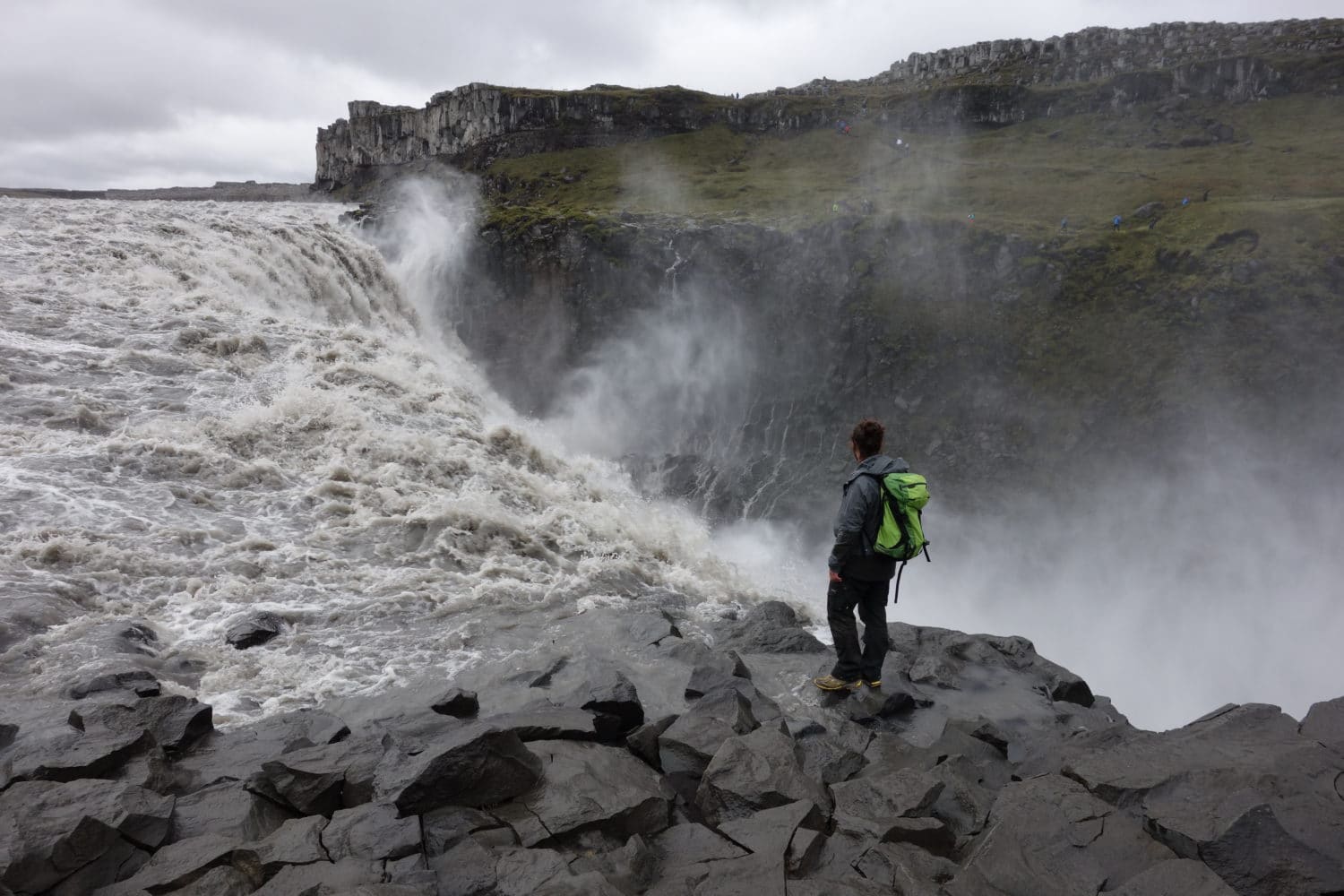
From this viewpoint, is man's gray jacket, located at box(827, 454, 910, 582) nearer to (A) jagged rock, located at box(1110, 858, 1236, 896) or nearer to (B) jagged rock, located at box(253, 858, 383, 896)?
(A) jagged rock, located at box(1110, 858, 1236, 896)

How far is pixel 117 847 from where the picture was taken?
444 centimetres

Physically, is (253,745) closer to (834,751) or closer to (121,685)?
(121,685)

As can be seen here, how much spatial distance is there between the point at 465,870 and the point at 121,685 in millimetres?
5101

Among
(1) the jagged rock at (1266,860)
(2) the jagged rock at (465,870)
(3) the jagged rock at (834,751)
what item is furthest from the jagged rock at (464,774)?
(1) the jagged rock at (1266,860)

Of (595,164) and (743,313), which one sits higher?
(595,164)

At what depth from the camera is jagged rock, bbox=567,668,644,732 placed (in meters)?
6.64

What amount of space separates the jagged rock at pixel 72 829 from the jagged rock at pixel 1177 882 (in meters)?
5.95

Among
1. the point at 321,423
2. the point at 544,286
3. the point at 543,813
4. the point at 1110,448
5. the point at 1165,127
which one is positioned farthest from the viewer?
the point at 1165,127

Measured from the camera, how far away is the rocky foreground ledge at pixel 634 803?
4.26m

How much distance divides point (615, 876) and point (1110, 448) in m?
25.0

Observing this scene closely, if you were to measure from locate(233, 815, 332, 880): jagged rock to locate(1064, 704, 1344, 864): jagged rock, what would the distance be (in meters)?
5.36

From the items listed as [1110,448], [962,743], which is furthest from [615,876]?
[1110,448]

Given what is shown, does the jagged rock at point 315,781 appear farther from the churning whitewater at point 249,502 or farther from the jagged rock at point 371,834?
the churning whitewater at point 249,502

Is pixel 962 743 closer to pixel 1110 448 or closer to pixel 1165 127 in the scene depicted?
pixel 1110 448
